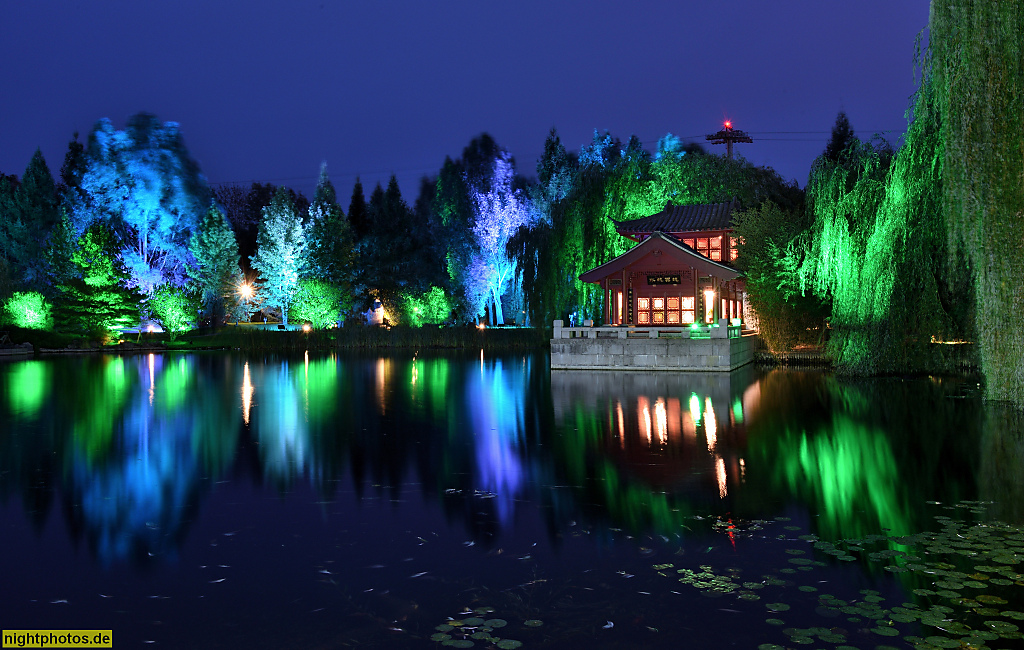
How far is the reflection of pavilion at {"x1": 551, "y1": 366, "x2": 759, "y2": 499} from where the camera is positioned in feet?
36.4

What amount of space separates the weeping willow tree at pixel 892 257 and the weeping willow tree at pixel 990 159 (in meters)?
2.77

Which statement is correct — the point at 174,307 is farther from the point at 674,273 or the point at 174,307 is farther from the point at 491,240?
the point at 674,273

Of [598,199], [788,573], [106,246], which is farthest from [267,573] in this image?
[106,246]

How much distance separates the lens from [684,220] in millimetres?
40906

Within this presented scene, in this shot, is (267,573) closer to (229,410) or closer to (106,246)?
(229,410)

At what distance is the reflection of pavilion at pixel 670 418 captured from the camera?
36.4 feet

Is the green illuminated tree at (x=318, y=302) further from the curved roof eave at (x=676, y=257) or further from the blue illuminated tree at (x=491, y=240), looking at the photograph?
the curved roof eave at (x=676, y=257)

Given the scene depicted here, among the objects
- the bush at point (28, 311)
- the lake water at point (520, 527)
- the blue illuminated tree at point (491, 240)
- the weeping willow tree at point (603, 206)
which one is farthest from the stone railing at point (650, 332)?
the bush at point (28, 311)

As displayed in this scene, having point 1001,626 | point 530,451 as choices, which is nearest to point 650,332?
point 530,451

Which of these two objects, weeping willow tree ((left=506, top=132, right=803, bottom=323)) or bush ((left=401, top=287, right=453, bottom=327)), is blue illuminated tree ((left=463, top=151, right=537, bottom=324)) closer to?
bush ((left=401, top=287, right=453, bottom=327))

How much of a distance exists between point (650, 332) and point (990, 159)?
1818 cm

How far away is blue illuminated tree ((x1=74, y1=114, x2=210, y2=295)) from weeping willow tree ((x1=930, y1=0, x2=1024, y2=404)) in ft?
174

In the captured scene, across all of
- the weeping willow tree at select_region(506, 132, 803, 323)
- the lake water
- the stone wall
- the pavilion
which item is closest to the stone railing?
the stone wall

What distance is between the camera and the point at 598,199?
42.5 metres
